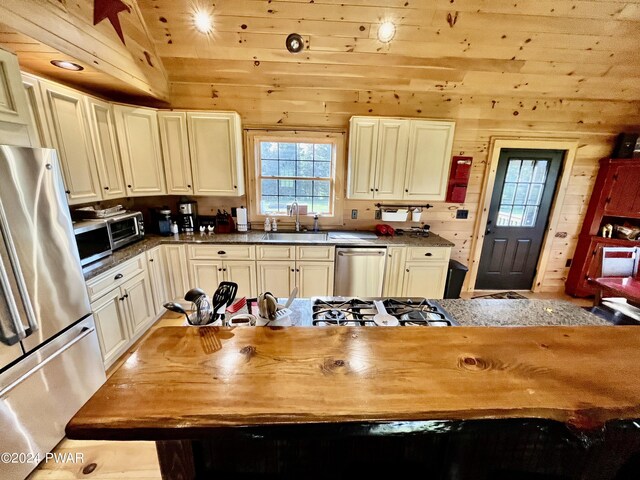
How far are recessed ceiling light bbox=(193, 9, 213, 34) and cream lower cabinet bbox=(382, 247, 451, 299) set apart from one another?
9.16ft

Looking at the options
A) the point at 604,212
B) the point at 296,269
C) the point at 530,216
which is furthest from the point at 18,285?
the point at 604,212

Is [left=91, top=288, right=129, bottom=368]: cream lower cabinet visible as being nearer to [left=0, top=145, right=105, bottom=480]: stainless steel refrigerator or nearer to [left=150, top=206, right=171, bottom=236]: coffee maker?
[left=0, top=145, right=105, bottom=480]: stainless steel refrigerator

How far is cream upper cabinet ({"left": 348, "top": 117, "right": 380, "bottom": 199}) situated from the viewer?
2.93 metres

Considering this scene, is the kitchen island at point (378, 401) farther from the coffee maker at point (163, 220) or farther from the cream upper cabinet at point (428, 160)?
the coffee maker at point (163, 220)

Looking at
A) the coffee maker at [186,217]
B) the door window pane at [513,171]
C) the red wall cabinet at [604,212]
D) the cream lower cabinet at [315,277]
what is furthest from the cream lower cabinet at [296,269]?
the red wall cabinet at [604,212]

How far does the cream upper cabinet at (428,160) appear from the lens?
2.93m

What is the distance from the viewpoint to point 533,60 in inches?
105

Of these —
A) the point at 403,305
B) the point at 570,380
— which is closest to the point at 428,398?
the point at 570,380

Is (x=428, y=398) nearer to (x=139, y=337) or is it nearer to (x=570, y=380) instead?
(x=570, y=380)

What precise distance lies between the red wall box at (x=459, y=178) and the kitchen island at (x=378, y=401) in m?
2.82

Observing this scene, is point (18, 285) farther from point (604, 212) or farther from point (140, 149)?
point (604, 212)

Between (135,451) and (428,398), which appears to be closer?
(428,398)

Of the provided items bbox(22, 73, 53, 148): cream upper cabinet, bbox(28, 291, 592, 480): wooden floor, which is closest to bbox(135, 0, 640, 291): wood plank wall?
bbox(22, 73, 53, 148): cream upper cabinet

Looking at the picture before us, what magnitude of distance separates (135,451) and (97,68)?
265 centimetres
